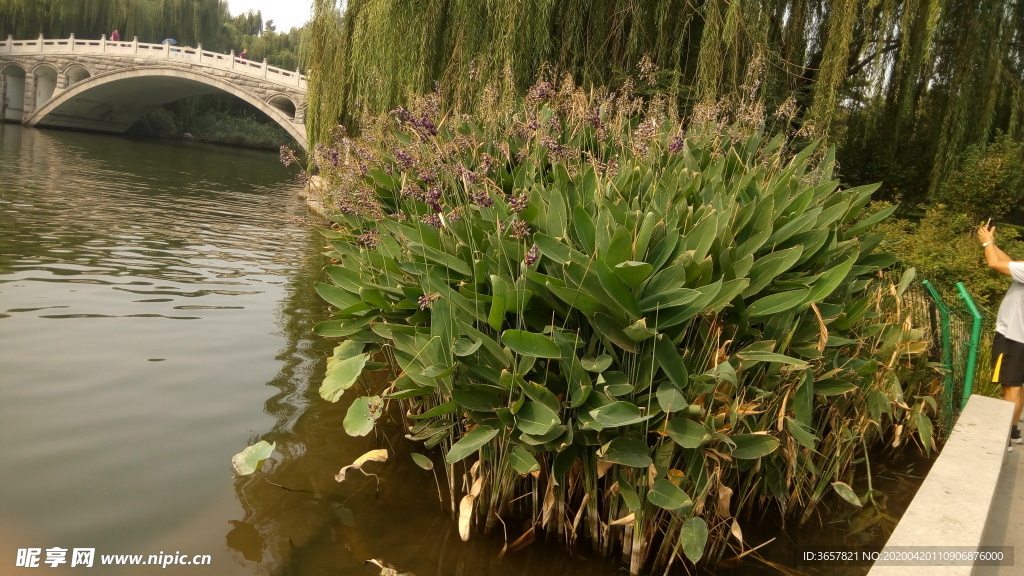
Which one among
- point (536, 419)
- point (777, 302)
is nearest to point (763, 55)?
point (777, 302)

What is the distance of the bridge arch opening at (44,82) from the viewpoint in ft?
93.4

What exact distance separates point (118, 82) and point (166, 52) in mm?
3370

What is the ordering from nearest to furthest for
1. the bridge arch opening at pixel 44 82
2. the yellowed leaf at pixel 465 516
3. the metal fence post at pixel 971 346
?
the yellowed leaf at pixel 465 516, the metal fence post at pixel 971 346, the bridge arch opening at pixel 44 82

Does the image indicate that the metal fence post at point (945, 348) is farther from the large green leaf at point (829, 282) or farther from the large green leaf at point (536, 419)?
the large green leaf at point (536, 419)

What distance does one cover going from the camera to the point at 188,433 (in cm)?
305

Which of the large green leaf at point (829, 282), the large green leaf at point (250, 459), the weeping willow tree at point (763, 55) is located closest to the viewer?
the large green leaf at point (829, 282)

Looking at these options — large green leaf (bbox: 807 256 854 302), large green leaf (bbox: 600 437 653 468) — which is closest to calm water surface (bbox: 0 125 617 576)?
large green leaf (bbox: 600 437 653 468)

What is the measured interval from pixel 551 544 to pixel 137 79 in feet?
92.7

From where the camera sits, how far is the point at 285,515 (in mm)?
2514

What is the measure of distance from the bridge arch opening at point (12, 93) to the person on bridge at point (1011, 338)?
33.8m

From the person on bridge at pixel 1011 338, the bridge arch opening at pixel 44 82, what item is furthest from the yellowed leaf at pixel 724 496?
the bridge arch opening at pixel 44 82

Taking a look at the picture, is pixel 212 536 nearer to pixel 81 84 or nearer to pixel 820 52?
pixel 820 52

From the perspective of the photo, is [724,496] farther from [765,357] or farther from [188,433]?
[188,433]

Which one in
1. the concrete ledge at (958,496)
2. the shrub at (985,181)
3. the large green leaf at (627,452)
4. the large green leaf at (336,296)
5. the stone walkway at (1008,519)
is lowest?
the stone walkway at (1008,519)
